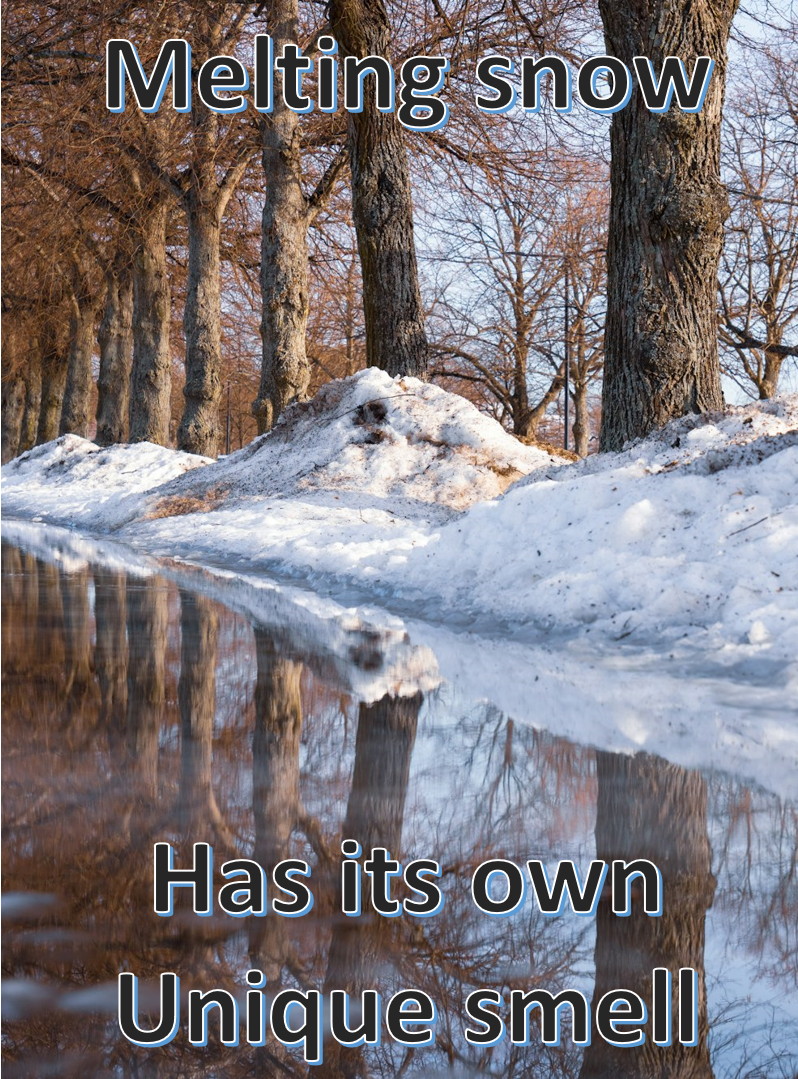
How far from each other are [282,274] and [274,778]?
1463 cm

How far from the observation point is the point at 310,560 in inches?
328

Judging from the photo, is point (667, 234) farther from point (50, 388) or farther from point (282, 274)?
point (50, 388)

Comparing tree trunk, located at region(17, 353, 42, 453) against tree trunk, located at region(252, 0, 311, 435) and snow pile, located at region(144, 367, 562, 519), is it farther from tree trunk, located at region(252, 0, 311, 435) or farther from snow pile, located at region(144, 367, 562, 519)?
snow pile, located at region(144, 367, 562, 519)

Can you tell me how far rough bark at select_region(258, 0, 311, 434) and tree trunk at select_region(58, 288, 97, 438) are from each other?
16.8m

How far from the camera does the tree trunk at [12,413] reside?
152ft

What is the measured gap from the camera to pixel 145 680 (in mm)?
4031

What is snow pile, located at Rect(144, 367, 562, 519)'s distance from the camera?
39.7 ft

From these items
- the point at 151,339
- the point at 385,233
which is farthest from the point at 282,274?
the point at 151,339

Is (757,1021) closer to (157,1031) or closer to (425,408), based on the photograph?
(157,1031)

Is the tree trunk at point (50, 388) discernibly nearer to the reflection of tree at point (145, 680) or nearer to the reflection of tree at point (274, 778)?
the reflection of tree at point (145, 680)

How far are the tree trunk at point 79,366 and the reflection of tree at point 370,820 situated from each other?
30448 mm

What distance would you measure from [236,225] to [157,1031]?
82.9 ft

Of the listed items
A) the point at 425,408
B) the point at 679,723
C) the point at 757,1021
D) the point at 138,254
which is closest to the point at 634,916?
the point at 757,1021

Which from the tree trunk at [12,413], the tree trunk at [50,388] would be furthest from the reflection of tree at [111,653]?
the tree trunk at [12,413]
